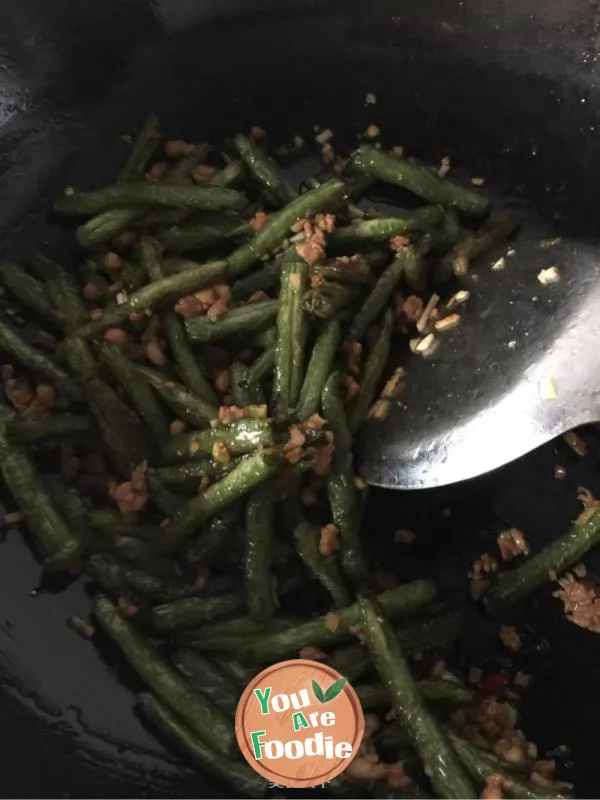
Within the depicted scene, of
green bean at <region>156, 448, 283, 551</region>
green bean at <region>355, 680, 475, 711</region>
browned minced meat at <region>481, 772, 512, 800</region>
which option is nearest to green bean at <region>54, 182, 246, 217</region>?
green bean at <region>156, 448, 283, 551</region>

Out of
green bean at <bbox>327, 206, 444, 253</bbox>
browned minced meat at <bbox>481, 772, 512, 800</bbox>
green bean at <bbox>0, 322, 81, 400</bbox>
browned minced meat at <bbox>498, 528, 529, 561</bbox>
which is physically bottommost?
browned minced meat at <bbox>481, 772, 512, 800</bbox>

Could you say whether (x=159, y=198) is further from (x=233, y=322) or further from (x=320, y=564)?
(x=320, y=564)

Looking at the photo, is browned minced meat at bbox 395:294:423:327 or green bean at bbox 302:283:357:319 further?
browned minced meat at bbox 395:294:423:327

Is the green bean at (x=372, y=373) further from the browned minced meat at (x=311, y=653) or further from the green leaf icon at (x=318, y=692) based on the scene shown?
the green leaf icon at (x=318, y=692)

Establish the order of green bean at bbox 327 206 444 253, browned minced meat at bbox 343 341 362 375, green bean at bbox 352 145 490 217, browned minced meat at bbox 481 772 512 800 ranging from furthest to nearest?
green bean at bbox 352 145 490 217 → green bean at bbox 327 206 444 253 → browned minced meat at bbox 343 341 362 375 → browned minced meat at bbox 481 772 512 800

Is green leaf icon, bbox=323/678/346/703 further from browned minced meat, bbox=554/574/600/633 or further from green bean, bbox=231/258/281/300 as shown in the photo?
green bean, bbox=231/258/281/300

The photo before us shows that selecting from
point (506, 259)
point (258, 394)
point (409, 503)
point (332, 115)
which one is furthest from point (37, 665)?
point (332, 115)
